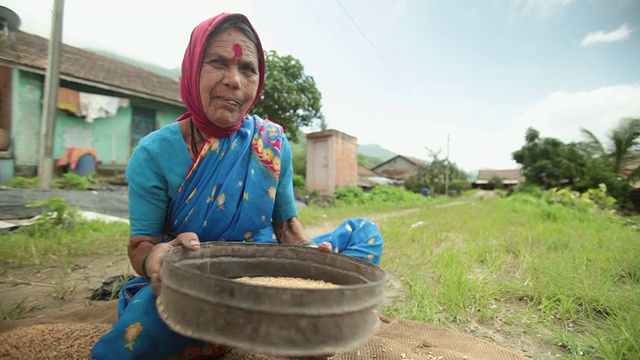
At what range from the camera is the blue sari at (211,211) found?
1126 mm

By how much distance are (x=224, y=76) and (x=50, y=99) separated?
4475 mm

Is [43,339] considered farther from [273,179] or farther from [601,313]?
[601,313]

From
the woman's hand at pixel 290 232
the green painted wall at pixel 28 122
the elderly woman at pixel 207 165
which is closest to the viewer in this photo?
the elderly woman at pixel 207 165

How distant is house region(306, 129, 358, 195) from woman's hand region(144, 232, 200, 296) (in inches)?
423

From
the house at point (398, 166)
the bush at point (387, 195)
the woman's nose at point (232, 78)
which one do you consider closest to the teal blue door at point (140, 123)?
the bush at point (387, 195)

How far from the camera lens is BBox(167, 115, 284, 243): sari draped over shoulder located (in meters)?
1.37

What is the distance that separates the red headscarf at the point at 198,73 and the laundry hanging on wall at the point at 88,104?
854cm

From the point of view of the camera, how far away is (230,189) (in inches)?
55.0

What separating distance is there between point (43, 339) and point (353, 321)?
137 cm

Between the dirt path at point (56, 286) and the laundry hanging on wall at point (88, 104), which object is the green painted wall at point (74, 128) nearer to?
the laundry hanging on wall at point (88, 104)

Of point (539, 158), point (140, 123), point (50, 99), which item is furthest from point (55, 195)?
point (539, 158)

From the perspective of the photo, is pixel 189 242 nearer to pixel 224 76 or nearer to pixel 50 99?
pixel 224 76

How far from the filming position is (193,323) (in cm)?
70

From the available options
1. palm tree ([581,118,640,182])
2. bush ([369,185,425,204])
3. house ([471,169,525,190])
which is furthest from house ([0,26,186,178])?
house ([471,169,525,190])
